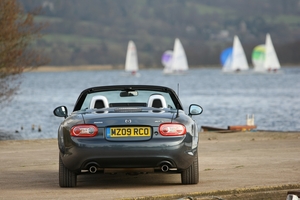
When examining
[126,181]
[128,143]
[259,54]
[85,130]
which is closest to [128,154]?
[128,143]

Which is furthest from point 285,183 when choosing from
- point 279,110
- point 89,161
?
point 279,110

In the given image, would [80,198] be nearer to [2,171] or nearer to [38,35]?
[2,171]

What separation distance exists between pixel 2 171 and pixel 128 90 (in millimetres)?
2765

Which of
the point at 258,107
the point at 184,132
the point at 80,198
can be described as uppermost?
the point at 184,132

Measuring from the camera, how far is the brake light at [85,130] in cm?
1063

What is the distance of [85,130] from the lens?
1066 centimetres

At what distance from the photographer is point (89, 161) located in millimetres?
10578

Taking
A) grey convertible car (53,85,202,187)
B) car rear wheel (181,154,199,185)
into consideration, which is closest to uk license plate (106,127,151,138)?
grey convertible car (53,85,202,187)

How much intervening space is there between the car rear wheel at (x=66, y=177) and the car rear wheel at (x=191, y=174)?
55.1 inches

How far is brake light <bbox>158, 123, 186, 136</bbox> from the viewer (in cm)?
1062

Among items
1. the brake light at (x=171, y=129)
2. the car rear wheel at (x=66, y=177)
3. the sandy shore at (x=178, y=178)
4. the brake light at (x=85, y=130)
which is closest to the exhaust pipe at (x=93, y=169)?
the sandy shore at (x=178, y=178)

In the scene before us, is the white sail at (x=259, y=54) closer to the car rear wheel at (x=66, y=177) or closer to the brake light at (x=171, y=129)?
the car rear wheel at (x=66, y=177)

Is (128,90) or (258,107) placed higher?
(128,90)

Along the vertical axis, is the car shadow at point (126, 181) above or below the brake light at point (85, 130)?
below
